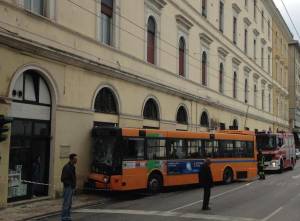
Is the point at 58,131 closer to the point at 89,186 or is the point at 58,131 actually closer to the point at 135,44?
the point at 89,186

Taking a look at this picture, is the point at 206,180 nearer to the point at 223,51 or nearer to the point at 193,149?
the point at 193,149

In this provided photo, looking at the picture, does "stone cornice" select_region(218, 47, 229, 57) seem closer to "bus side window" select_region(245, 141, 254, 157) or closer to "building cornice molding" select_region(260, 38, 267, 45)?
"bus side window" select_region(245, 141, 254, 157)

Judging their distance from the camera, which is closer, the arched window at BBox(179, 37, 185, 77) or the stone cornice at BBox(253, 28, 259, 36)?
the arched window at BBox(179, 37, 185, 77)

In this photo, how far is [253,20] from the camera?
5416cm

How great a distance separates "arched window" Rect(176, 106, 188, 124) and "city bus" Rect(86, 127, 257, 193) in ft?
20.2

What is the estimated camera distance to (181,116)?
3341 centimetres

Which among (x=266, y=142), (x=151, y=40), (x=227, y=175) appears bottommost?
(x=227, y=175)

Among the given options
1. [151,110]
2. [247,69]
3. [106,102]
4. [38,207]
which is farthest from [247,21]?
[38,207]

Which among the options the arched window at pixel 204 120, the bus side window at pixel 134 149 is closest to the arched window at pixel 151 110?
the bus side window at pixel 134 149

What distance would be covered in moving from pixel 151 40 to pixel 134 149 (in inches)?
405

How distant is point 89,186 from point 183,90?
1366cm

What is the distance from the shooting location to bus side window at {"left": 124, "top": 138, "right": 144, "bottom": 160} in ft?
66.3

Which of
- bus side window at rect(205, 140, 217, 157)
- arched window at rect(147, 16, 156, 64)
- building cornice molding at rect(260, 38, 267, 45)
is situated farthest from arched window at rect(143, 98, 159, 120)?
building cornice molding at rect(260, 38, 267, 45)

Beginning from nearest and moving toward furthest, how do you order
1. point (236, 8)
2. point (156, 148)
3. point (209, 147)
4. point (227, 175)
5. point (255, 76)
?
point (156, 148)
point (209, 147)
point (227, 175)
point (236, 8)
point (255, 76)
